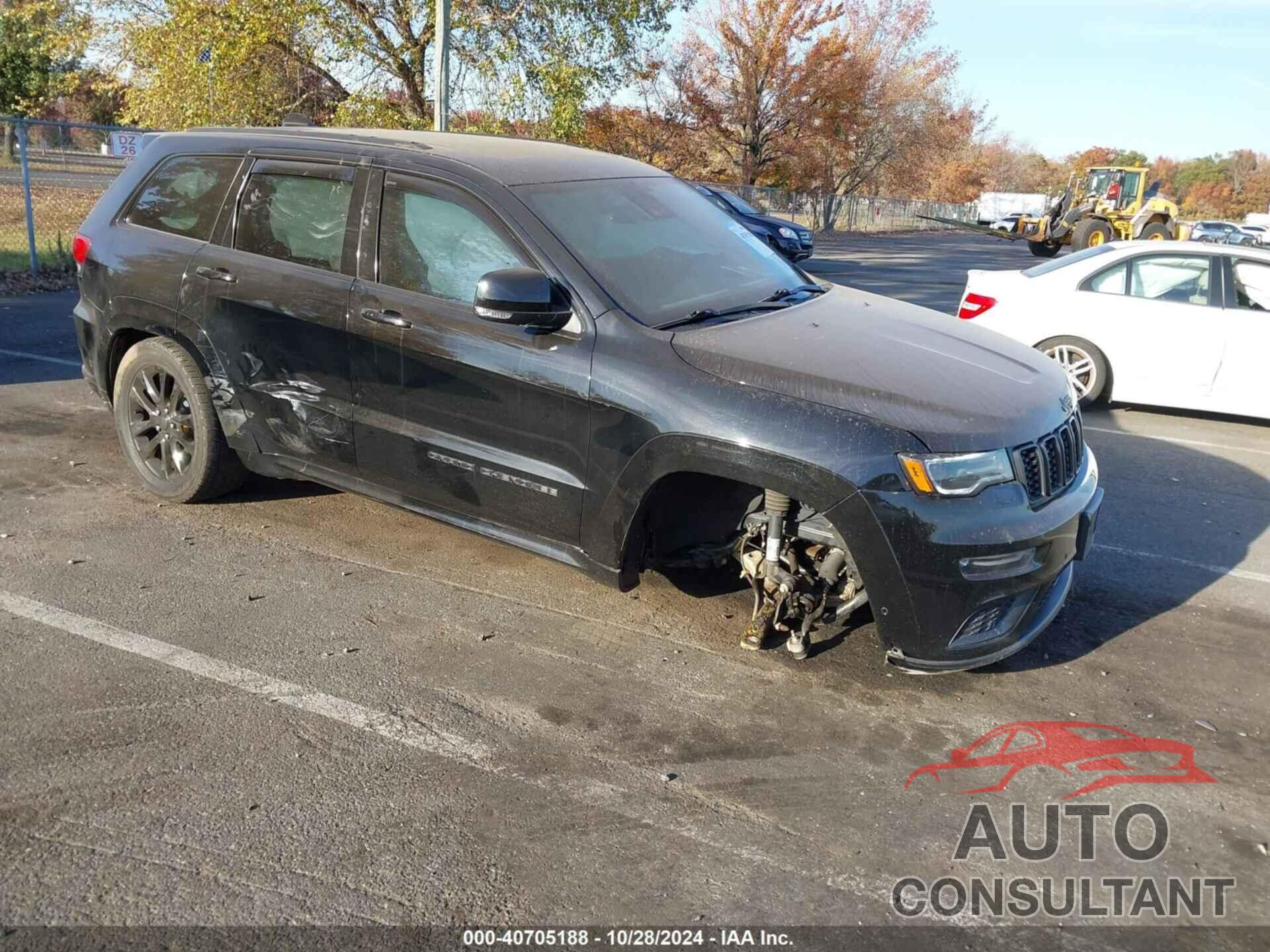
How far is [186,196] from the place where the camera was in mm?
5047

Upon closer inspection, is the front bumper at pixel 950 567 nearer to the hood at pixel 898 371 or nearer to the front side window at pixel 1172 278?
the hood at pixel 898 371

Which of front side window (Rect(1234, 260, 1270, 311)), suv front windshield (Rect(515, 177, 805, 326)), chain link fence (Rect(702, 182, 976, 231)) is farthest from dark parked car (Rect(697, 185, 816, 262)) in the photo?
suv front windshield (Rect(515, 177, 805, 326))

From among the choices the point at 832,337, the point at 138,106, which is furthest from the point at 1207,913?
the point at 138,106

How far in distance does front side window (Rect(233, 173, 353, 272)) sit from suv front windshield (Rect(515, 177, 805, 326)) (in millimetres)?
921

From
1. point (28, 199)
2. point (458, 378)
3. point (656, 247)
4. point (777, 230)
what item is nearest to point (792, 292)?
Result: point (656, 247)

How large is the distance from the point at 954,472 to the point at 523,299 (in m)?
1.64

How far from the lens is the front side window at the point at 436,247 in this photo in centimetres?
406

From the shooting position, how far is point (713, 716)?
3.56m

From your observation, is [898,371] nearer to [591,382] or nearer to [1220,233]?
[591,382]

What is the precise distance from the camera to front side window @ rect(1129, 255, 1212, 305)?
27.0 feet

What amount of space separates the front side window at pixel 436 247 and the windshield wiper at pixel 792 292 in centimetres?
117

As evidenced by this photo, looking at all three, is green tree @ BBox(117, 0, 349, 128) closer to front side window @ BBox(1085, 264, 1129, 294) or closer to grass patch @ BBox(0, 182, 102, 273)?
grass patch @ BBox(0, 182, 102, 273)

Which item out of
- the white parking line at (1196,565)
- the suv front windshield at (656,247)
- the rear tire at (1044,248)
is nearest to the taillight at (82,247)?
the suv front windshield at (656,247)

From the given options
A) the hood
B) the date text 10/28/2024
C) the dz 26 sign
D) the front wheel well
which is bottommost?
the date text 10/28/2024
